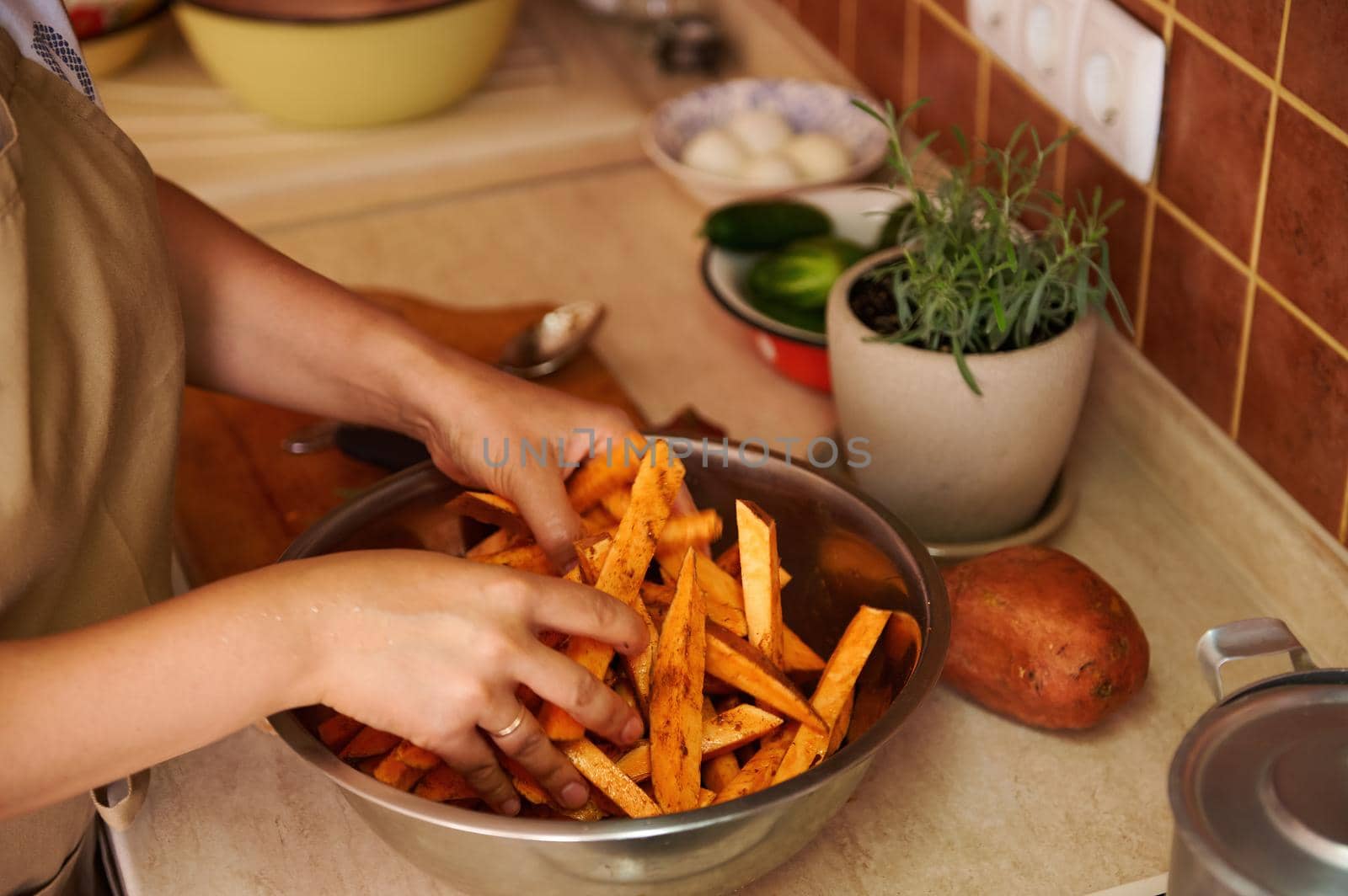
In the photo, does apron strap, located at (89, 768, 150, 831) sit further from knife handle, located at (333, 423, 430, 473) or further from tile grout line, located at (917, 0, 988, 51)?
tile grout line, located at (917, 0, 988, 51)

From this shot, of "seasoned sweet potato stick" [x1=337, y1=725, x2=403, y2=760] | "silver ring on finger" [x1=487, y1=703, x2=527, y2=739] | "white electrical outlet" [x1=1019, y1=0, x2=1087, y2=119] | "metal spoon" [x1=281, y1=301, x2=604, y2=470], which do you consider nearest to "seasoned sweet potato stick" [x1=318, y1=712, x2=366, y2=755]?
"seasoned sweet potato stick" [x1=337, y1=725, x2=403, y2=760]

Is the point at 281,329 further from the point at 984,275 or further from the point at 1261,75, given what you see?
the point at 1261,75

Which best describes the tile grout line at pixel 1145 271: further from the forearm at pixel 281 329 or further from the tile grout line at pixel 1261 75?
the forearm at pixel 281 329

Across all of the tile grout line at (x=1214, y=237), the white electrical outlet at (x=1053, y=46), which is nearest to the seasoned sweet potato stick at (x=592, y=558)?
the tile grout line at (x=1214, y=237)

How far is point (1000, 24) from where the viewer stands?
1.37 metres

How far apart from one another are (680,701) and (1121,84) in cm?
67

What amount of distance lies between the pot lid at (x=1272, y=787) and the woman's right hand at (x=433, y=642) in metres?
0.33

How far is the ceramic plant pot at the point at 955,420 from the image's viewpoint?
108 cm

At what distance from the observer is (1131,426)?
4.12ft

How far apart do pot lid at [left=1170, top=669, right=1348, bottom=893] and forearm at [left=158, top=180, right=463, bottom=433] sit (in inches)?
25.0

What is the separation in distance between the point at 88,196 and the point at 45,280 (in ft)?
0.29

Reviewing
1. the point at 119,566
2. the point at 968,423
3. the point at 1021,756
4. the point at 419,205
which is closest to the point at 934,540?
the point at 968,423

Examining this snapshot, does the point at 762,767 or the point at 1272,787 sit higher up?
the point at 1272,787

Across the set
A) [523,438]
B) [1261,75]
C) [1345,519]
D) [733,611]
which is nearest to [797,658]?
[733,611]
